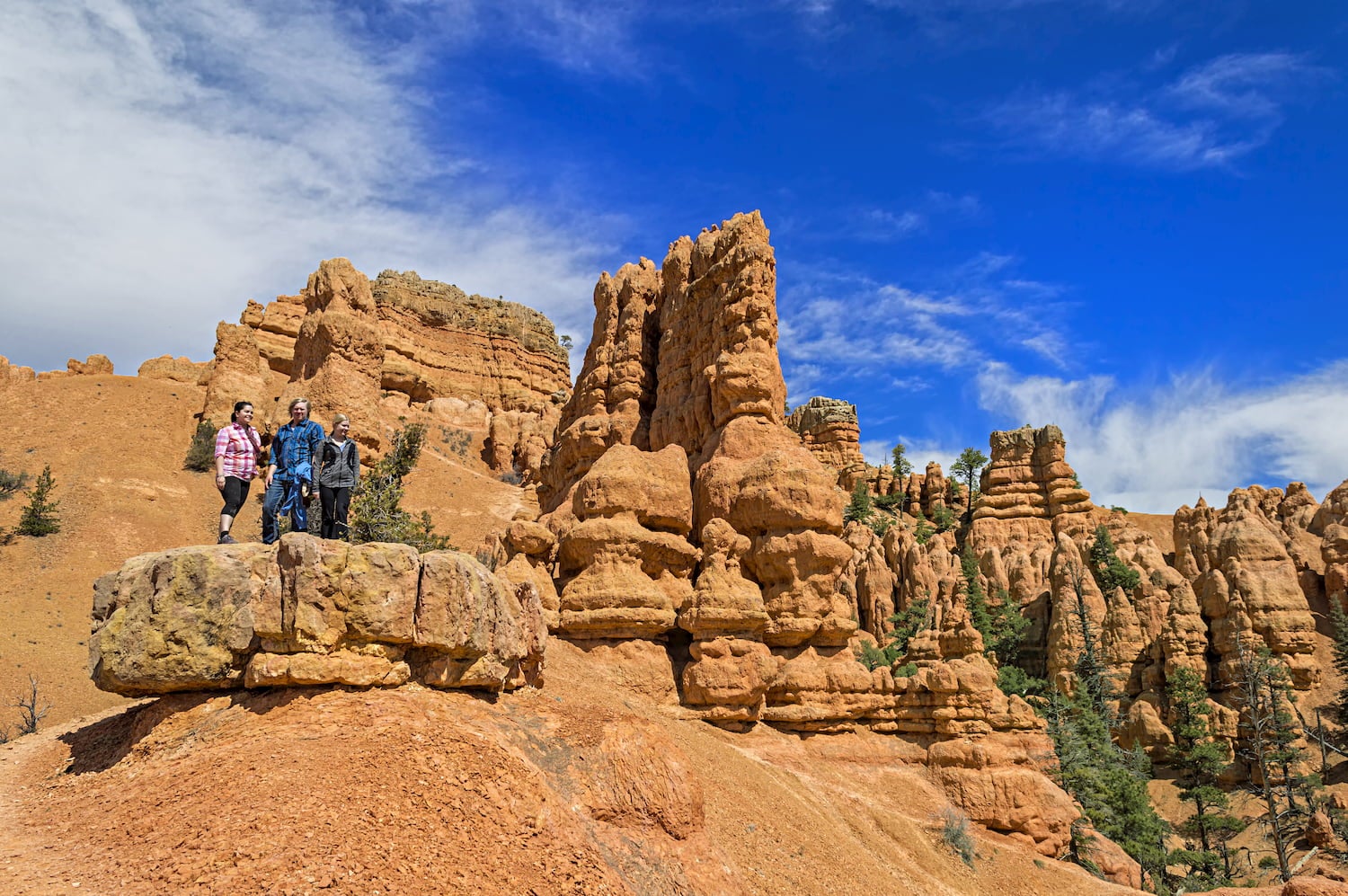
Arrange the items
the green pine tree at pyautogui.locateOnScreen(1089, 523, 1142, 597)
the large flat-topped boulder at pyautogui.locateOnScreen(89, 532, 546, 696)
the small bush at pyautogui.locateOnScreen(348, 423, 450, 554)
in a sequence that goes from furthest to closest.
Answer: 1. the green pine tree at pyautogui.locateOnScreen(1089, 523, 1142, 597)
2. the small bush at pyautogui.locateOnScreen(348, 423, 450, 554)
3. the large flat-topped boulder at pyautogui.locateOnScreen(89, 532, 546, 696)

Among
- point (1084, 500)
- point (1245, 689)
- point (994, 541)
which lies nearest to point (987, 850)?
point (1245, 689)

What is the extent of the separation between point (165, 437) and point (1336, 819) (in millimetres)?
44771

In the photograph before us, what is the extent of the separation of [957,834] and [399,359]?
46.6 metres

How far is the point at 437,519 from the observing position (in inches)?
1463

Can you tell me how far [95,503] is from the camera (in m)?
28.6

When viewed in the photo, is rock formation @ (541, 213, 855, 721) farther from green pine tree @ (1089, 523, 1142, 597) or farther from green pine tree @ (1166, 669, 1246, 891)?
green pine tree @ (1089, 523, 1142, 597)

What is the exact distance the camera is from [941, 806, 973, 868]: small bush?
57.5ft

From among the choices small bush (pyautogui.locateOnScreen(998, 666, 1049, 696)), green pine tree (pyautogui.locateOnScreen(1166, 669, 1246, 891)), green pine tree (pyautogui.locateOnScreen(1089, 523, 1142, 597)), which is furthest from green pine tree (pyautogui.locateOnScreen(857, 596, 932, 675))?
green pine tree (pyautogui.locateOnScreen(1166, 669, 1246, 891))

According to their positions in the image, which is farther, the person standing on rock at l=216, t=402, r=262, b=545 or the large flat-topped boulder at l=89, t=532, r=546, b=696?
the person standing on rock at l=216, t=402, r=262, b=545

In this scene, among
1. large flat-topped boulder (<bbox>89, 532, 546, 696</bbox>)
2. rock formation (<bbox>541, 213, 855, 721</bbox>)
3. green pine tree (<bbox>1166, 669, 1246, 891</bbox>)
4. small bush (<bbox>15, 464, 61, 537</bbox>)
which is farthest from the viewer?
green pine tree (<bbox>1166, 669, 1246, 891</bbox>)

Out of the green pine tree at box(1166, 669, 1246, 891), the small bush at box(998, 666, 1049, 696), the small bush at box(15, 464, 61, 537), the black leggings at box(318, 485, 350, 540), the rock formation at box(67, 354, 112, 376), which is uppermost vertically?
the rock formation at box(67, 354, 112, 376)

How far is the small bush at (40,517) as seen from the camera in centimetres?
2595

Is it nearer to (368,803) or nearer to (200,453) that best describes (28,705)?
(368,803)

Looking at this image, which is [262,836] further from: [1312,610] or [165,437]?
[1312,610]
